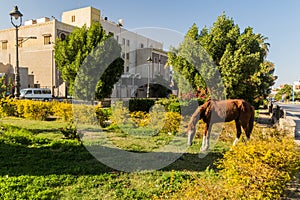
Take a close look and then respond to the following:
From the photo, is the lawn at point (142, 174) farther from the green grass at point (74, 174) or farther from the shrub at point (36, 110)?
the shrub at point (36, 110)

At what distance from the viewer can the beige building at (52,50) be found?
37.4m

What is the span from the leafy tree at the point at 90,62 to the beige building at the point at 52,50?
12.6 m

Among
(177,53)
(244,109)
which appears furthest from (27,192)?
(177,53)

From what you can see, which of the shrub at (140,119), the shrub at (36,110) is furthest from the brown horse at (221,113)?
the shrub at (36,110)

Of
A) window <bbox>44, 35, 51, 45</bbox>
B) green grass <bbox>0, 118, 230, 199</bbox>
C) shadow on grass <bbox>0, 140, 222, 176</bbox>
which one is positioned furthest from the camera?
window <bbox>44, 35, 51, 45</bbox>

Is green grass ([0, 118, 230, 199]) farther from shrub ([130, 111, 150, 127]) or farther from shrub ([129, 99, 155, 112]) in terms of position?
shrub ([129, 99, 155, 112])

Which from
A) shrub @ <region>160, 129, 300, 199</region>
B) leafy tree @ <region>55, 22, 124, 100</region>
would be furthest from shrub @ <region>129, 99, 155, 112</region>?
shrub @ <region>160, 129, 300, 199</region>

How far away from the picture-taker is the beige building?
123 ft

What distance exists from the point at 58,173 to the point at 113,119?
739 cm

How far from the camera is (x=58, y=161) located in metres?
6.20

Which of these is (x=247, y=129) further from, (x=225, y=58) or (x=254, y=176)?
(x=225, y=58)

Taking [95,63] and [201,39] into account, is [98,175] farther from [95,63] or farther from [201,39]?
[95,63]

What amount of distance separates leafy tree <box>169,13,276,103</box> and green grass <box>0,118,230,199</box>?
7.67 metres

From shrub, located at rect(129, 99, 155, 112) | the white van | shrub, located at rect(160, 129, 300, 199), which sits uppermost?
the white van
